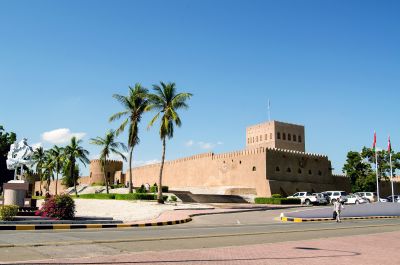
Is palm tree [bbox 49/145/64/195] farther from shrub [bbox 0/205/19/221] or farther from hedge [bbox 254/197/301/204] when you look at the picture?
shrub [bbox 0/205/19/221]

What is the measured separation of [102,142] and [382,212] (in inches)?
1349

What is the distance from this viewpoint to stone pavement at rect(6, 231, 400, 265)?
8398mm

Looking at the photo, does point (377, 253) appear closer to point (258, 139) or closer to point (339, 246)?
point (339, 246)

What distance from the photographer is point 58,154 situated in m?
67.6

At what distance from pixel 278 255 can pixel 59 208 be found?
496 inches

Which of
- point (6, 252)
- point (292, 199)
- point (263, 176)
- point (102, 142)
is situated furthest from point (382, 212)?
point (102, 142)

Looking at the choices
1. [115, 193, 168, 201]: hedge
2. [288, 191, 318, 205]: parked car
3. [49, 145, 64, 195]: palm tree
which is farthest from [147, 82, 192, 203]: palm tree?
[49, 145, 64, 195]: palm tree

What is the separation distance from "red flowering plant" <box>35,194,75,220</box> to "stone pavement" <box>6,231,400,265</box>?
11054mm

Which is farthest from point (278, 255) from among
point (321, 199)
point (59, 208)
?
point (321, 199)

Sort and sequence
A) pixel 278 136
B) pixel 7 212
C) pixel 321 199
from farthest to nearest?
pixel 278 136
pixel 321 199
pixel 7 212

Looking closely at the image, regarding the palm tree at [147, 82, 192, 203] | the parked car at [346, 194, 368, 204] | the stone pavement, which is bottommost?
the parked car at [346, 194, 368, 204]

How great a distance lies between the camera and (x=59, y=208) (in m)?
19.4

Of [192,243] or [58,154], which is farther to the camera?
[58,154]

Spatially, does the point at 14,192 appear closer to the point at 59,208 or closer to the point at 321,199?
the point at 59,208
